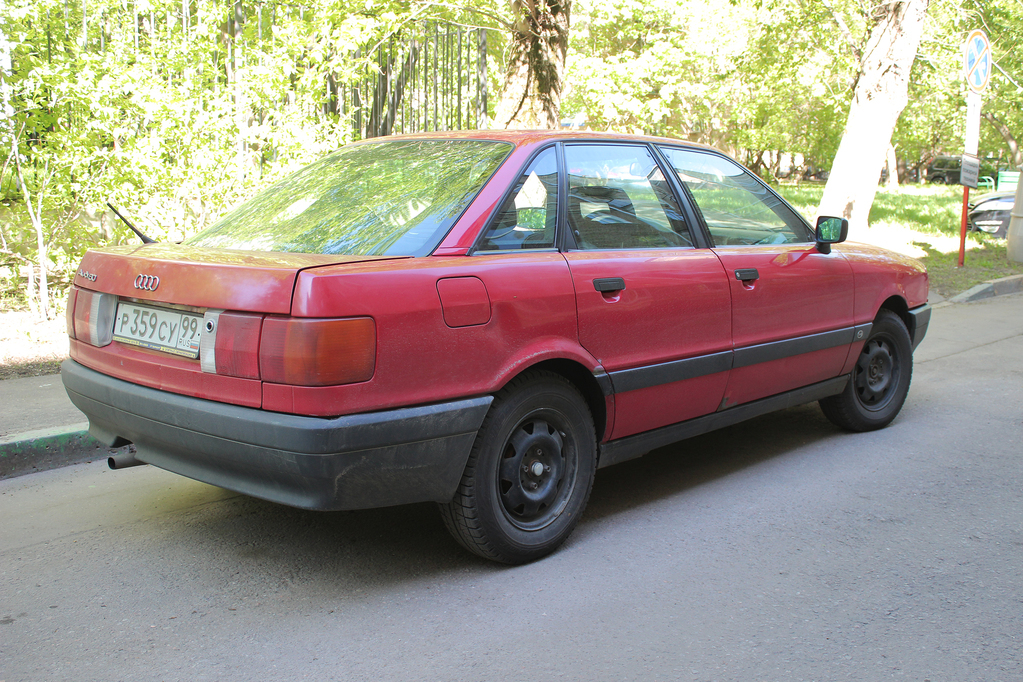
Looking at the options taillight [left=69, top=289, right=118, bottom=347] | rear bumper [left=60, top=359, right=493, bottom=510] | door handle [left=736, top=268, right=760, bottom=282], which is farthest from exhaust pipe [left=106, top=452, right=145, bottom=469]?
door handle [left=736, top=268, right=760, bottom=282]

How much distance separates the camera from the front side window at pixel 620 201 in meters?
3.64

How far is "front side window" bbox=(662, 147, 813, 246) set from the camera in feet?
13.7

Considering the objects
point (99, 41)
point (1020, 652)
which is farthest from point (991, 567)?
point (99, 41)

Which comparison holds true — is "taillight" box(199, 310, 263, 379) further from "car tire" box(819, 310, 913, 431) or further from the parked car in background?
the parked car in background

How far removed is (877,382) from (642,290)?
229 cm

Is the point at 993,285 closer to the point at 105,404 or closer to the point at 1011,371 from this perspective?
the point at 1011,371

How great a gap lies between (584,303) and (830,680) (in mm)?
1533

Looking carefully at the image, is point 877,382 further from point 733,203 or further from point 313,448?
point 313,448

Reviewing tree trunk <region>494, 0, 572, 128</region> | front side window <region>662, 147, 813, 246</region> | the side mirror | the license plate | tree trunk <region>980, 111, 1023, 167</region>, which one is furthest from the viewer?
tree trunk <region>980, 111, 1023, 167</region>

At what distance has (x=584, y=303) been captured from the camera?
3402 mm

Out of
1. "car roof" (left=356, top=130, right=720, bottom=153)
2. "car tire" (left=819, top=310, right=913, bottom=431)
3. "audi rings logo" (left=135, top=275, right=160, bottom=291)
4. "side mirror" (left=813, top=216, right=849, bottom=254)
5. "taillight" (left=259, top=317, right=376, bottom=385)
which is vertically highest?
"car roof" (left=356, top=130, right=720, bottom=153)

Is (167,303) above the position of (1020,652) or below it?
above

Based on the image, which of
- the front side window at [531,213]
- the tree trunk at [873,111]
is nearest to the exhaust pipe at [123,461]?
the front side window at [531,213]

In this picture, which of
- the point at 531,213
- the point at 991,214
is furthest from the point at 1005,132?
the point at 531,213
